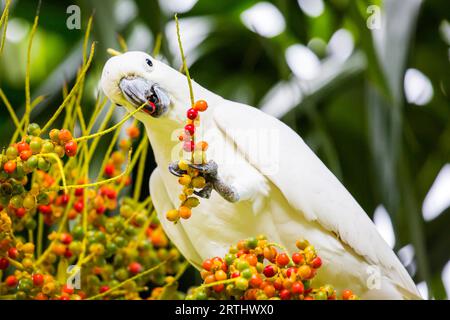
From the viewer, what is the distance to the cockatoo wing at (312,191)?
878 mm

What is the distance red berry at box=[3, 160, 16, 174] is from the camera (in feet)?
2.26

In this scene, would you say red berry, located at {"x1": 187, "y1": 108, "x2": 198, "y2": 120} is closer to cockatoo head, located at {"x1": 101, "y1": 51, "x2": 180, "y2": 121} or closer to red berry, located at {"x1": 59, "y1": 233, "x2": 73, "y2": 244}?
cockatoo head, located at {"x1": 101, "y1": 51, "x2": 180, "y2": 121}

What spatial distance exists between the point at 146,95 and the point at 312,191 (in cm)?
23

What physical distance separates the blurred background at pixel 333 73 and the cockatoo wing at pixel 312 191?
0.05 metres

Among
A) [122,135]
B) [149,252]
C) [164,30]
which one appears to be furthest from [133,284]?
[164,30]

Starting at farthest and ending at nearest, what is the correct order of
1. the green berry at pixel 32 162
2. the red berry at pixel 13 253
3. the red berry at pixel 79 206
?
the red berry at pixel 79 206 < the red berry at pixel 13 253 < the green berry at pixel 32 162

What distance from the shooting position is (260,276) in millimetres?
712

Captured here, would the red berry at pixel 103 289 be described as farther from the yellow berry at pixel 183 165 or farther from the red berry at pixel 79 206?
the yellow berry at pixel 183 165

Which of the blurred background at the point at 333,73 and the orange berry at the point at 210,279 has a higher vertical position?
the blurred background at the point at 333,73

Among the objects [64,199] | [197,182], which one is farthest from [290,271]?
[64,199]

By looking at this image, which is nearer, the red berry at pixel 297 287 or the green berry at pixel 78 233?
the red berry at pixel 297 287

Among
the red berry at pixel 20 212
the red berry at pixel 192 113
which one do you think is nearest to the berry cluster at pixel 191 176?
the red berry at pixel 192 113

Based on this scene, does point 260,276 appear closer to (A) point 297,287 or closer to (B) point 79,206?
(A) point 297,287

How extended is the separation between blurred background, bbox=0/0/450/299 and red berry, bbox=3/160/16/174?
0.24 meters
